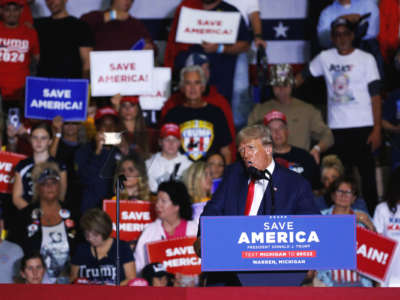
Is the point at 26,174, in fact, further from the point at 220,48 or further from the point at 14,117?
the point at 220,48

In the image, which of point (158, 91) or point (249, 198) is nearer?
point (249, 198)

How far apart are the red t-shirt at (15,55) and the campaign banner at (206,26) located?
1387mm

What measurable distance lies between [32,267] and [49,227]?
58cm

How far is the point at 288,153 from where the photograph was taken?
668cm

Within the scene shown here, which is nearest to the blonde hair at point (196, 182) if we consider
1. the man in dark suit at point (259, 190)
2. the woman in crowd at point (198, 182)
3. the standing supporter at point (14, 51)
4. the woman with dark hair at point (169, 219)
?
the woman in crowd at point (198, 182)

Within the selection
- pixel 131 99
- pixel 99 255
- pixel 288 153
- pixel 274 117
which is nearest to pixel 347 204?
pixel 288 153

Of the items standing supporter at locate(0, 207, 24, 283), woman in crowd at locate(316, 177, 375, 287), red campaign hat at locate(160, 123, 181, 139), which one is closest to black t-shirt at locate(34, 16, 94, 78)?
red campaign hat at locate(160, 123, 181, 139)

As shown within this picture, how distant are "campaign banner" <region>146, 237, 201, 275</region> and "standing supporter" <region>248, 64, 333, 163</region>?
70.9 inches

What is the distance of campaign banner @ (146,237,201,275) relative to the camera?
586 cm

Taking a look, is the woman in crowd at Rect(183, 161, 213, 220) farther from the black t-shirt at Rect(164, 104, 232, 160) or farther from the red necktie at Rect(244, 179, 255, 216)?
the red necktie at Rect(244, 179, 255, 216)

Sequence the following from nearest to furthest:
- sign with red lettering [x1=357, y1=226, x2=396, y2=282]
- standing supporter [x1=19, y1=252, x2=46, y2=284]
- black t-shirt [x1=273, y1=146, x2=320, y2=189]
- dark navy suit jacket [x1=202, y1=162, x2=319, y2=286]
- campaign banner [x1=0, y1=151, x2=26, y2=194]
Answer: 1. dark navy suit jacket [x1=202, y1=162, x2=319, y2=286]
2. standing supporter [x1=19, y1=252, x2=46, y2=284]
3. sign with red lettering [x1=357, y1=226, x2=396, y2=282]
4. black t-shirt [x1=273, y1=146, x2=320, y2=189]
5. campaign banner [x1=0, y1=151, x2=26, y2=194]

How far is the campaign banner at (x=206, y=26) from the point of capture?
299 inches

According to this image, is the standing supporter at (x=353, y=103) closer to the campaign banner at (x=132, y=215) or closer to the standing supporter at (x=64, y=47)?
the campaign banner at (x=132, y=215)

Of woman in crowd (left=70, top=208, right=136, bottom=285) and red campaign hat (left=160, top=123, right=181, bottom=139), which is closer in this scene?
woman in crowd (left=70, top=208, right=136, bottom=285)
